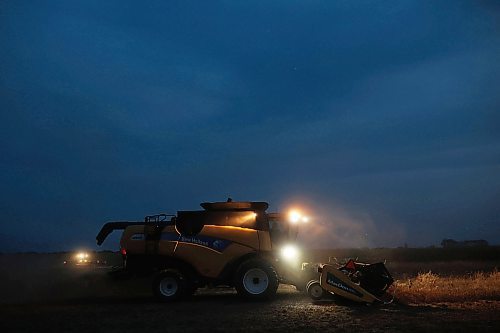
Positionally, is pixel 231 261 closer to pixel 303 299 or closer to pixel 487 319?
pixel 303 299

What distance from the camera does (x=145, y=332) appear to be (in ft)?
29.8

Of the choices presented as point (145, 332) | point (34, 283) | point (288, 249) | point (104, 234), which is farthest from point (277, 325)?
point (34, 283)

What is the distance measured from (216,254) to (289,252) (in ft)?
7.30

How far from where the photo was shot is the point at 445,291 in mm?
13969

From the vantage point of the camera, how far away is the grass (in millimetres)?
13211

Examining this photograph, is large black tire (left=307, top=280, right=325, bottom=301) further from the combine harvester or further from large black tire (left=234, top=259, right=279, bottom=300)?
large black tire (left=234, top=259, right=279, bottom=300)

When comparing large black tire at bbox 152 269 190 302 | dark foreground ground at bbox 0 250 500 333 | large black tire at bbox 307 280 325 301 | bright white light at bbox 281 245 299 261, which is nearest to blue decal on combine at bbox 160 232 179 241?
large black tire at bbox 152 269 190 302

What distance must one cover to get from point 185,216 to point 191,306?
8.93ft

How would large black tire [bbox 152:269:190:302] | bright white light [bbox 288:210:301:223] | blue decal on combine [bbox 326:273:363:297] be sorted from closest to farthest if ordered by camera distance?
blue decal on combine [bbox 326:273:363:297], large black tire [bbox 152:269:190:302], bright white light [bbox 288:210:301:223]

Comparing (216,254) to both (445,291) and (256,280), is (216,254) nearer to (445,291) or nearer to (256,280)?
(256,280)

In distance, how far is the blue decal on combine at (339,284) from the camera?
12258mm

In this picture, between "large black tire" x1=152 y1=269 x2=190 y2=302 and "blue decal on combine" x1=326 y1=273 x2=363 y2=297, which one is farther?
"large black tire" x1=152 y1=269 x2=190 y2=302

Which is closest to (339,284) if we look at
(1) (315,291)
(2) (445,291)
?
(1) (315,291)

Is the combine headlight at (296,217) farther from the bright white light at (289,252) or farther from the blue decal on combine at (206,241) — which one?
the blue decal on combine at (206,241)
